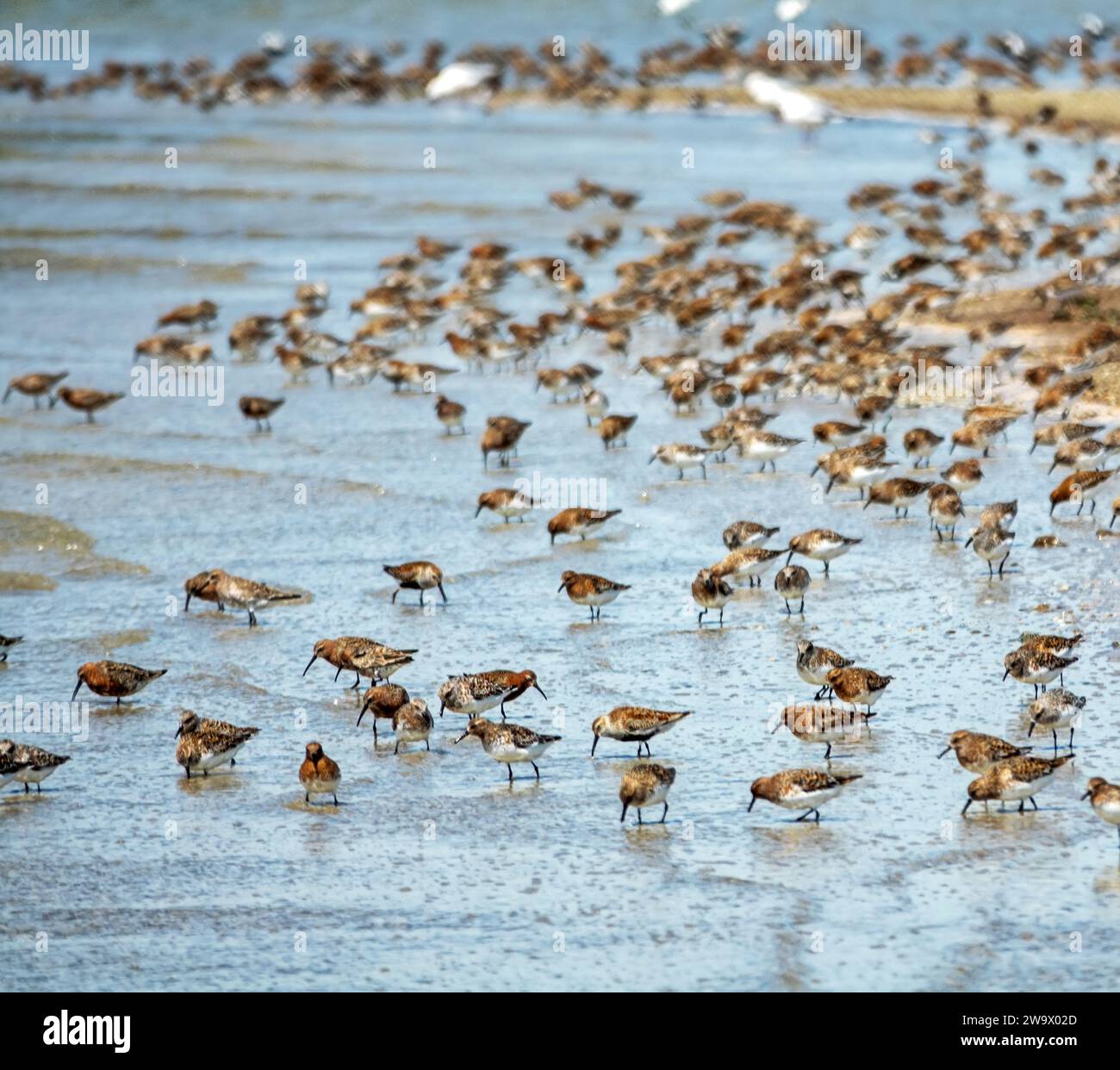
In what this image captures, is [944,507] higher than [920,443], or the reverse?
[920,443]

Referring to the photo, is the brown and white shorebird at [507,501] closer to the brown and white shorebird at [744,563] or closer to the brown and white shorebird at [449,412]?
the brown and white shorebird at [744,563]

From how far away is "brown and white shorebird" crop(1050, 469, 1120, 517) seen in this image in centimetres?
1460


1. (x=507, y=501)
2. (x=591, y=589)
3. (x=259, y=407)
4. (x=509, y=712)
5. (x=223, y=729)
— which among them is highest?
(x=259, y=407)

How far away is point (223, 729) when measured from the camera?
410 inches

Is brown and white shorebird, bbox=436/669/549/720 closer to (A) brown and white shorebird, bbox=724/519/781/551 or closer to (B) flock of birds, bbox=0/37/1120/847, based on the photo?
(B) flock of birds, bbox=0/37/1120/847

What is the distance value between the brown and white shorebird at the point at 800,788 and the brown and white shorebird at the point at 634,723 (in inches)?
36.4

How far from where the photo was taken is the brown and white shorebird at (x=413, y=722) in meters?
10.5

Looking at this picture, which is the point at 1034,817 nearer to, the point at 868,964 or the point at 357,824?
the point at 868,964

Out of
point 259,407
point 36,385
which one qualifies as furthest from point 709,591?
point 36,385

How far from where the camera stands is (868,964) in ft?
26.4

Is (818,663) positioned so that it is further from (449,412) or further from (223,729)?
(449,412)

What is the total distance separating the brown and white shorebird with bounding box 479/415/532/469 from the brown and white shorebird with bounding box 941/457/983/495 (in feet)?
12.6

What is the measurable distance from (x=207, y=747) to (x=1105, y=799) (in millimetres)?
4395

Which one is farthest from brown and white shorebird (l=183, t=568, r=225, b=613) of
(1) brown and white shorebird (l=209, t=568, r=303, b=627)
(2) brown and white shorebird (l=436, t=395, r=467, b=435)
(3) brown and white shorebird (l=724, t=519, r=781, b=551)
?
(2) brown and white shorebird (l=436, t=395, r=467, b=435)
